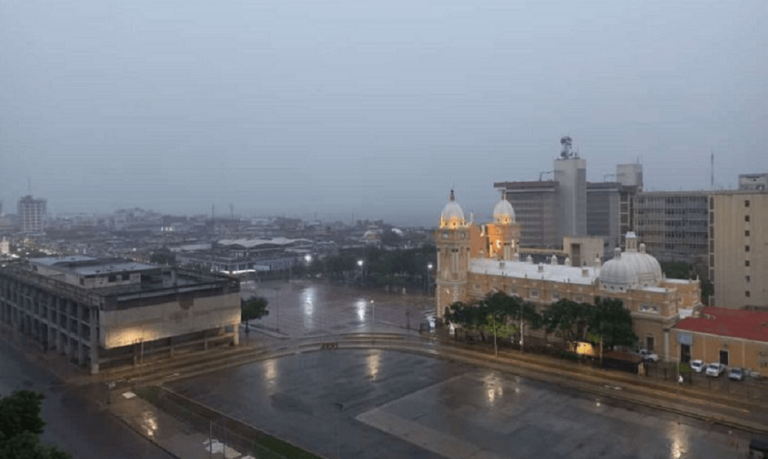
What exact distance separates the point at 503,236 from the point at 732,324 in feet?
122

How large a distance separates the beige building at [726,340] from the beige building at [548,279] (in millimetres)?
1659

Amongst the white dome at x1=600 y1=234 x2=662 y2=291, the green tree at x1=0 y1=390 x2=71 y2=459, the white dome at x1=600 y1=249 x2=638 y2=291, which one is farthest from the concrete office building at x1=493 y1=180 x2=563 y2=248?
the green tree at x1=0 y1=390 x2=71 y2=459

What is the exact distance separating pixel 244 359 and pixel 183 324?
757cm

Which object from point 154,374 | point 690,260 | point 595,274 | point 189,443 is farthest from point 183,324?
point 690,260

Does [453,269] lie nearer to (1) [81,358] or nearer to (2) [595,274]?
(2) [595,274]

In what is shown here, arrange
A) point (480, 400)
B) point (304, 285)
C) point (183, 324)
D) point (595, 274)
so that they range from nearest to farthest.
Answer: point (480, 400), point (183, 324), point (595, 274), point (304, 285)

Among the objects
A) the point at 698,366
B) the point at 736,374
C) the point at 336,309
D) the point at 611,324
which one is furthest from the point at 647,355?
the point at 336,309

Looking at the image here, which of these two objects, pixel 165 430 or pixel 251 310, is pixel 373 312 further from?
pixel 165 430

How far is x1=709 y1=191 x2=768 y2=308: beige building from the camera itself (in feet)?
255

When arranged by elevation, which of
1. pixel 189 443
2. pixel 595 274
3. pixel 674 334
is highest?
pixel 595 274

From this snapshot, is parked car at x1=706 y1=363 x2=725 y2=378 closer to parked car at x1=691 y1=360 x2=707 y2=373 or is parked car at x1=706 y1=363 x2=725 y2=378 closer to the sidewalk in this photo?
parked car at x1=691 y1=360 x2=707 y2=373

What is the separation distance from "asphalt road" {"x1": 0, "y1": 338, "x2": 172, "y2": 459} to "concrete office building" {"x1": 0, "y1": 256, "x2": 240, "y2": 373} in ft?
16.8

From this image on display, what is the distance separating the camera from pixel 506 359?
60.3 m

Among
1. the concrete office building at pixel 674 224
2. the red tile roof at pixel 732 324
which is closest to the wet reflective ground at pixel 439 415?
the red tile roof at pixel 732 324
